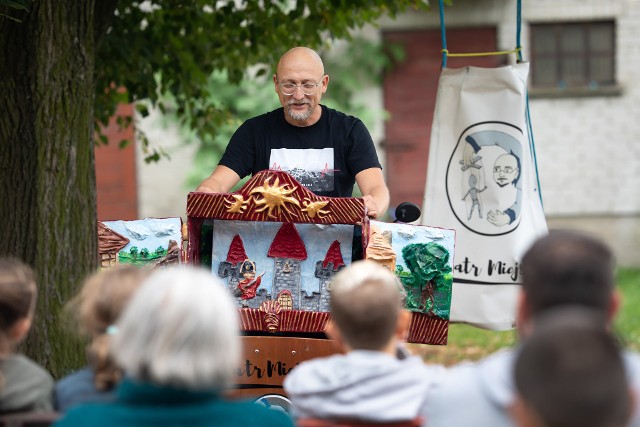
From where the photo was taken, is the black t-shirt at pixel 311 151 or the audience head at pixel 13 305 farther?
the black t-shirt at pixel 311 151

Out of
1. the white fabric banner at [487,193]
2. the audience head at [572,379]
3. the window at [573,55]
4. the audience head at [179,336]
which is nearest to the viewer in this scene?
the audience head at [572,379]

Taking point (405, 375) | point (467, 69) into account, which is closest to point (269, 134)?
point (467, 69)

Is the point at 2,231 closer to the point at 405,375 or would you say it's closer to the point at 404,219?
the point at 404,219

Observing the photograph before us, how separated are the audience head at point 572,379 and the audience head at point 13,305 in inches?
58.3

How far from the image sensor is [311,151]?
5.52 metres

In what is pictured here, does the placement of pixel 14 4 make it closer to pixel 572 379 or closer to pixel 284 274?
pixel 284 274

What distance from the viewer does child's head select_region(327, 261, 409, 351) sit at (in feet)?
10.7

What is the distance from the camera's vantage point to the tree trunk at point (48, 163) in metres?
5.55

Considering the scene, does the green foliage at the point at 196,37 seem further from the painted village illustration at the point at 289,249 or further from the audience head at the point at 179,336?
the audience head at the point at 179,336

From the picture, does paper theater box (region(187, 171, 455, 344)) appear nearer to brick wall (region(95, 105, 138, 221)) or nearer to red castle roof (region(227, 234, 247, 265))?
red castle roof (region(227, 234, 247, 265))

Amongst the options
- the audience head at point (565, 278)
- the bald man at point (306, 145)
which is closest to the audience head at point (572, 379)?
the audience head at point (565, 278)

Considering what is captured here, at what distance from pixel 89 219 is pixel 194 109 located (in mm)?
3346

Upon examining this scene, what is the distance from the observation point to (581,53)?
15.4m

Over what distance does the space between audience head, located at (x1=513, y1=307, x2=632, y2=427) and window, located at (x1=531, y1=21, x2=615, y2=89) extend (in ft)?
44.0
